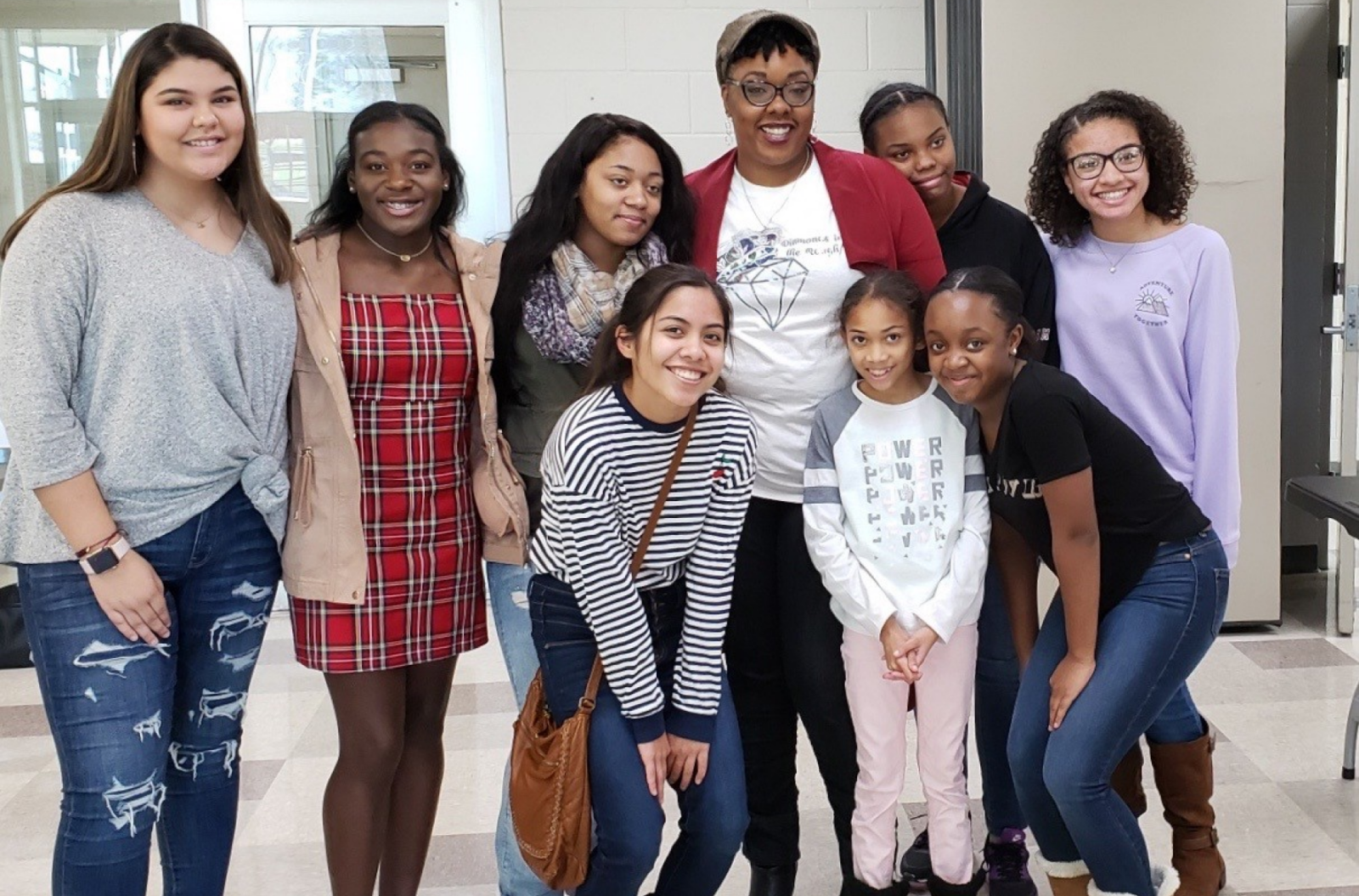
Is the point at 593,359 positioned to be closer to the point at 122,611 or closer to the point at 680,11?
the point at 122,611

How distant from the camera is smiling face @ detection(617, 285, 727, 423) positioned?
1.83 m

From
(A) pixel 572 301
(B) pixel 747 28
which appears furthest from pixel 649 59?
(A) pixel 572 301

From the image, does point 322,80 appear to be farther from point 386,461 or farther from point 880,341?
point 880,341

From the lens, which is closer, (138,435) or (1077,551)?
(138,435)

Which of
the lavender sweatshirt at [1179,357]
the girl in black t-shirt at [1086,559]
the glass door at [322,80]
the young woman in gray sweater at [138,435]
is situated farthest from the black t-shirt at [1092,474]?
the glass door at [322,80]

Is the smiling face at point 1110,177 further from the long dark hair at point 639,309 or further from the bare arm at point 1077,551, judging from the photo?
the long dark hair at point 639,309

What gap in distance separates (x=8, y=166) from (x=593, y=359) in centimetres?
340

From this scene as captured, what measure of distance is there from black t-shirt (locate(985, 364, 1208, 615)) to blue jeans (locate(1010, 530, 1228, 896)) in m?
0.04

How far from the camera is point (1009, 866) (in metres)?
2.33

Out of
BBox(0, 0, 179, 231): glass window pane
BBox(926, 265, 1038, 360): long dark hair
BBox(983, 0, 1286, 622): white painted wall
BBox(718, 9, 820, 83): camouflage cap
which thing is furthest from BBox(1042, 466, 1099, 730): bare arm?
BBox(0, 0, 179, 231): glass window pane

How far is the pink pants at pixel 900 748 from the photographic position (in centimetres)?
209

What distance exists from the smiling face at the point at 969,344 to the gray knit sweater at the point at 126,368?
3.35ft

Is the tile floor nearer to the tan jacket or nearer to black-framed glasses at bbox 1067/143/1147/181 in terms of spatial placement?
the tan jacket

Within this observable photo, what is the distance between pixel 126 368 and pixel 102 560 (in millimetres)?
259
